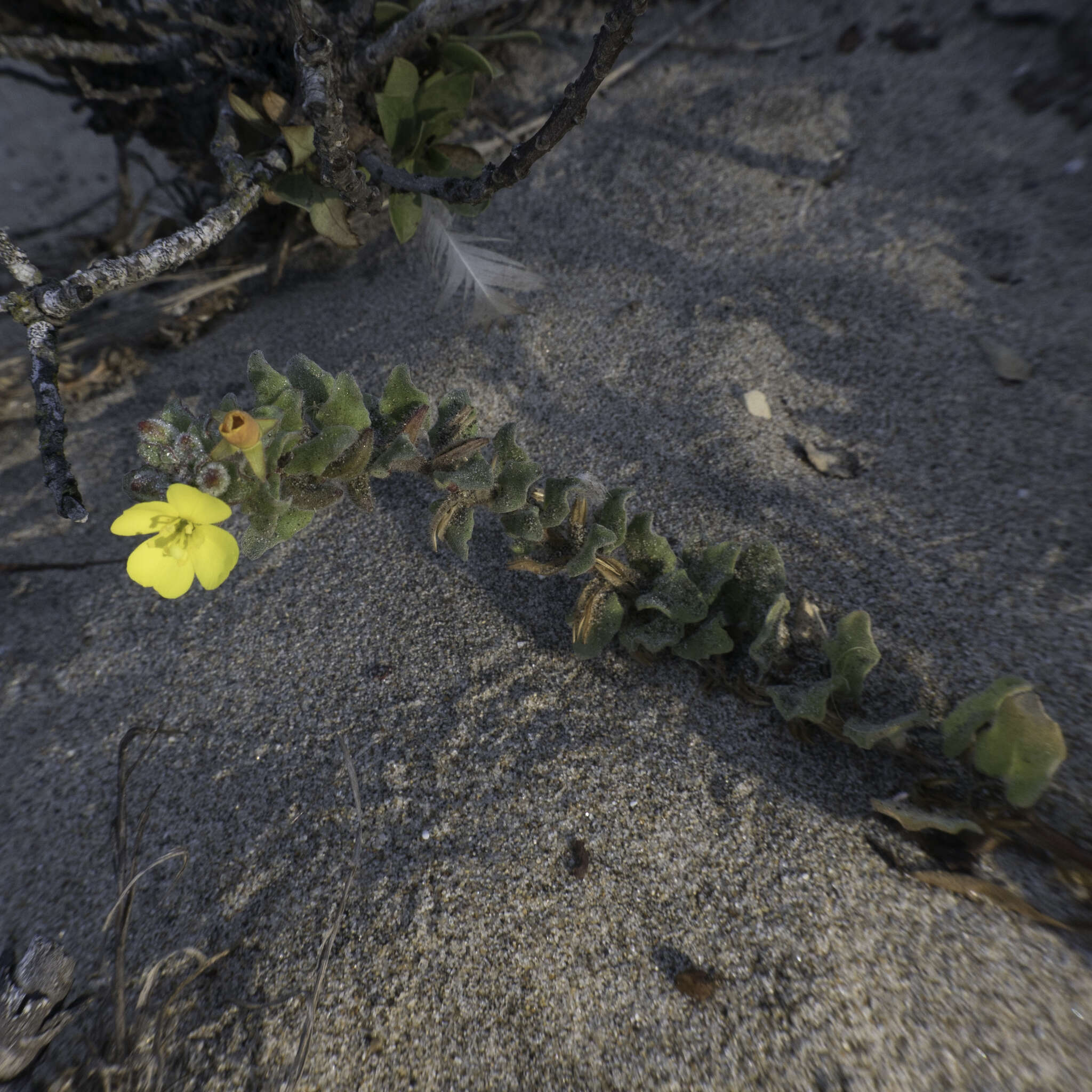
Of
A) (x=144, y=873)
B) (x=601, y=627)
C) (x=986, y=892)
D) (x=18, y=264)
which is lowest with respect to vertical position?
(x=144, y=873)

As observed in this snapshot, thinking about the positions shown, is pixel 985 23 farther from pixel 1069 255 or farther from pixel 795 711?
pixel 795 711

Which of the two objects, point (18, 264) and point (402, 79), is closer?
point (18, 264)

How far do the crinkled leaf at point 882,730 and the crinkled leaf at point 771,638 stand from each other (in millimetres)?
150

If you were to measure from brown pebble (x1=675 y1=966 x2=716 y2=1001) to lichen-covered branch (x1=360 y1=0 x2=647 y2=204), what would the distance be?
126 cm

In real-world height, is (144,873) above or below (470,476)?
below

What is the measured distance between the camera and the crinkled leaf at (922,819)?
37.9 inches

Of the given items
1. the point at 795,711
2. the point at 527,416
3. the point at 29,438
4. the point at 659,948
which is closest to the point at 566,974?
the point at 659,948

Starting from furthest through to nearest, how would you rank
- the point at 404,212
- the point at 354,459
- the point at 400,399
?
the point at 404,212 < the point at 400,399 < the point at 354,459

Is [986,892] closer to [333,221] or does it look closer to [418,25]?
[333,221]

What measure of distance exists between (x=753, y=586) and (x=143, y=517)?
97 centimetres

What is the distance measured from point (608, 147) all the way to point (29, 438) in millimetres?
1841

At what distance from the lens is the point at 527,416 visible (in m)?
1.62

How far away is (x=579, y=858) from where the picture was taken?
105 cm

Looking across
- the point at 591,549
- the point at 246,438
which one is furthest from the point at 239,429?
the point at 591,549
